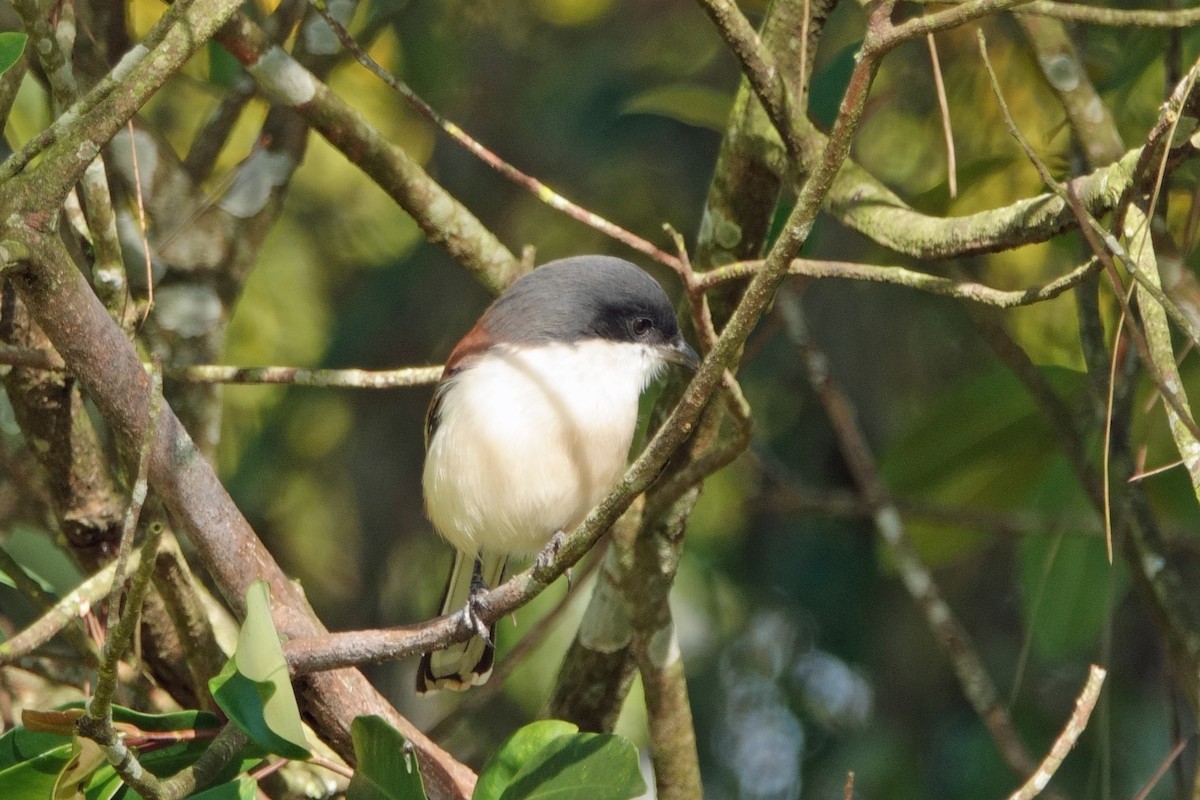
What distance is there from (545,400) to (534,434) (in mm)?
120

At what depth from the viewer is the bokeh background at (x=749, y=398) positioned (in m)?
5.32

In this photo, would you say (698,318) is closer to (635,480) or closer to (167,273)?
(635,480)

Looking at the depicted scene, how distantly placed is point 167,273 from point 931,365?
11.0ft

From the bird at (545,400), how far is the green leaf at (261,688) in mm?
1352

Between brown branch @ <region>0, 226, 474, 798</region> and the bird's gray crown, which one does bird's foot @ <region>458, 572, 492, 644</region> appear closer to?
brown branch @ <region>0, 226, 474, 798</region>

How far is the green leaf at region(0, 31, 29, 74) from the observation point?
277 cm

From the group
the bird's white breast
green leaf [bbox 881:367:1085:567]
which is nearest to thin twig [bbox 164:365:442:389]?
the bird's white breast

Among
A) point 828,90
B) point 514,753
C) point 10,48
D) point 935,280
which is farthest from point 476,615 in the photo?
point 828,90

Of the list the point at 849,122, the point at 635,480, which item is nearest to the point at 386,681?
the point at 635,480

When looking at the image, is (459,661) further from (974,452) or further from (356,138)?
(974,452)

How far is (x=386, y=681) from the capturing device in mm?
6289

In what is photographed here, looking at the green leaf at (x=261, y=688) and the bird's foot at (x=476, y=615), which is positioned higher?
the bird's foot at (x=476, y=615)

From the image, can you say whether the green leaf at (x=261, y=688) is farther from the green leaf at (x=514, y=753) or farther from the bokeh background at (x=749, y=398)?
the bokeh background at (x=749, y=398)

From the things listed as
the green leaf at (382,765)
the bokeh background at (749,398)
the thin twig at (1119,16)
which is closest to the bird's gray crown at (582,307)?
the bokeh background at (749,398)
